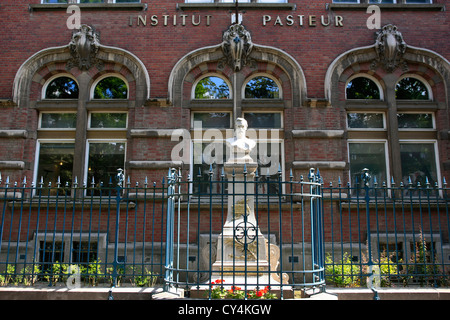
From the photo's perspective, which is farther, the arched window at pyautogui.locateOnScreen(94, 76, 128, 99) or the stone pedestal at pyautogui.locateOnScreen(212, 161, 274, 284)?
the arched window at pyautogui.locateOnScreen(94, 76, 128, 99)

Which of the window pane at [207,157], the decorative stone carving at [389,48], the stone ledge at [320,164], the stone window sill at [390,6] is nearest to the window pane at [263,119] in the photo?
the window pane at [207,157]

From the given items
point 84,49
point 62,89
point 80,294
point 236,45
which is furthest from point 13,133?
point 236,45

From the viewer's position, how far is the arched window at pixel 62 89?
11.2 meters

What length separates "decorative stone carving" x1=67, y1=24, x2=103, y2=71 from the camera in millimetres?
10789

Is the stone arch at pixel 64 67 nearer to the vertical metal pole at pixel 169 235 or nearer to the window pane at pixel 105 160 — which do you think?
the window pane at pixel 105 160

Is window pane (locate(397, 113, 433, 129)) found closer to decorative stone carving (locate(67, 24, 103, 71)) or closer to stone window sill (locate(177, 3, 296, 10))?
stone window sill (locate(177, 3, 296, 10))

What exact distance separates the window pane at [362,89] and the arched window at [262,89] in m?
2.03

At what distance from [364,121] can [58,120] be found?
331 inches

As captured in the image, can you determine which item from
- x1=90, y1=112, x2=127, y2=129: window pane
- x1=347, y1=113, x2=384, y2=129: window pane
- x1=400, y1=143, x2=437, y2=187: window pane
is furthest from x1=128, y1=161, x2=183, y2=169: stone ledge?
x1=400, y1=143, x2=437, y2=187: window pane

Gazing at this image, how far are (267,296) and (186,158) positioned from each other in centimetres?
519

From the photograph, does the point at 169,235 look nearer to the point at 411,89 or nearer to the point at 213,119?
the point at 213,119

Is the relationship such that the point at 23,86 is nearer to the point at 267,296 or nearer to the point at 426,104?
the point at 267,296

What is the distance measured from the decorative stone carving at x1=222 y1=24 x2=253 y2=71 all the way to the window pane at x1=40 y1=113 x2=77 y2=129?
4526 mm

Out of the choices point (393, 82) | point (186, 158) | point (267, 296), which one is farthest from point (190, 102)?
point (267, 296)
